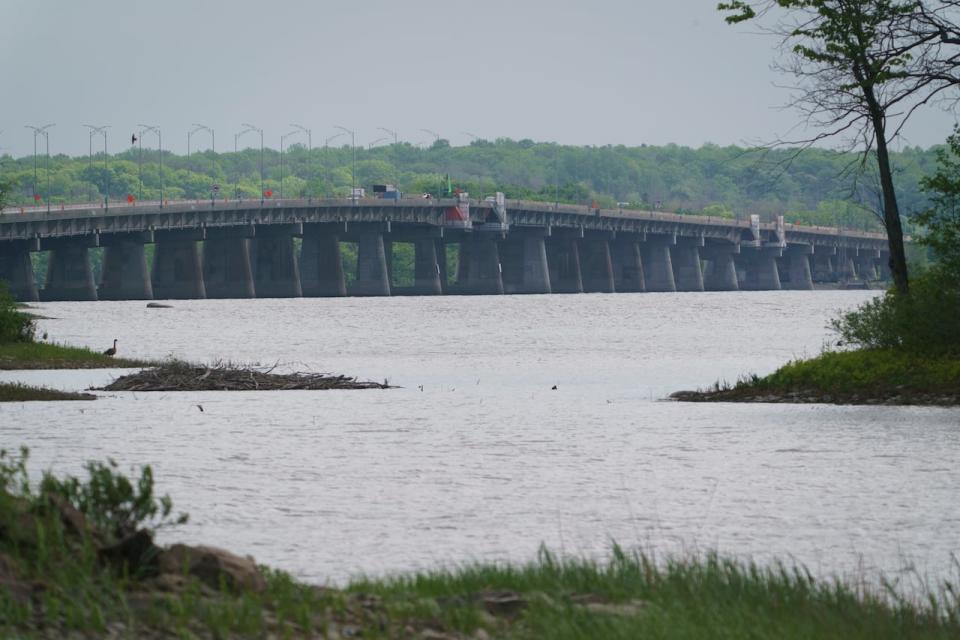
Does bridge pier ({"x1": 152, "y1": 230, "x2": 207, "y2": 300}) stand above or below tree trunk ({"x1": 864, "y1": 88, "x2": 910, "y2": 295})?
above

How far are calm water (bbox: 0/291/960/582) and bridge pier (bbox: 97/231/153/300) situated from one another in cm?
11032

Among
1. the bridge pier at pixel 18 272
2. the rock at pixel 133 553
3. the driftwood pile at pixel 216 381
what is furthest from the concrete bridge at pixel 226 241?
the rock at pixel 133 553

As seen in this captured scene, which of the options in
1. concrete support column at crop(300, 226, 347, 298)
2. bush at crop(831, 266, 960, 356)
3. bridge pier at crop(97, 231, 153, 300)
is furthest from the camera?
concrete support column at crop(300, 226, 347, 298)

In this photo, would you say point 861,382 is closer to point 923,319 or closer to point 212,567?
point 923,319

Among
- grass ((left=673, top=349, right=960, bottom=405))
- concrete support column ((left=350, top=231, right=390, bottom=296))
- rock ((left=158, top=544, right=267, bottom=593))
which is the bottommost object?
rock ((left=158, top=544, right=267, bottom=593))

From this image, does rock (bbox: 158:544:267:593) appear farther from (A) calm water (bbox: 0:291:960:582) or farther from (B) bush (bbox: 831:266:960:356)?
(B) bush (bbox: 831:266:960:356)

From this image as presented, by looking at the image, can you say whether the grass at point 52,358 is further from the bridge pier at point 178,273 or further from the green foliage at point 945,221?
the bridge pier at point 178,273

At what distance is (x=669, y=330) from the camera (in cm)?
9512

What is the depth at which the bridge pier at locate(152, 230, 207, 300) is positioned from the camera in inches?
6407

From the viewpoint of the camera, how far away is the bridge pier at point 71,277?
150 metres

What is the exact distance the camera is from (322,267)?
181 meters

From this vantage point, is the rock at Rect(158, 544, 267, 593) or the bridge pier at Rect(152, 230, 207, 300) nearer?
the rock at Rect(158, 544, 267, 593)

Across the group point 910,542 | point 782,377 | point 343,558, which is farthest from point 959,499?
point 782,377

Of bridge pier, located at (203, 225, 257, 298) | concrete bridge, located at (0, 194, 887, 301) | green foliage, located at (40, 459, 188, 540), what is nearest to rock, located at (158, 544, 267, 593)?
green foliage, located at (40, 459, 188, 540)
